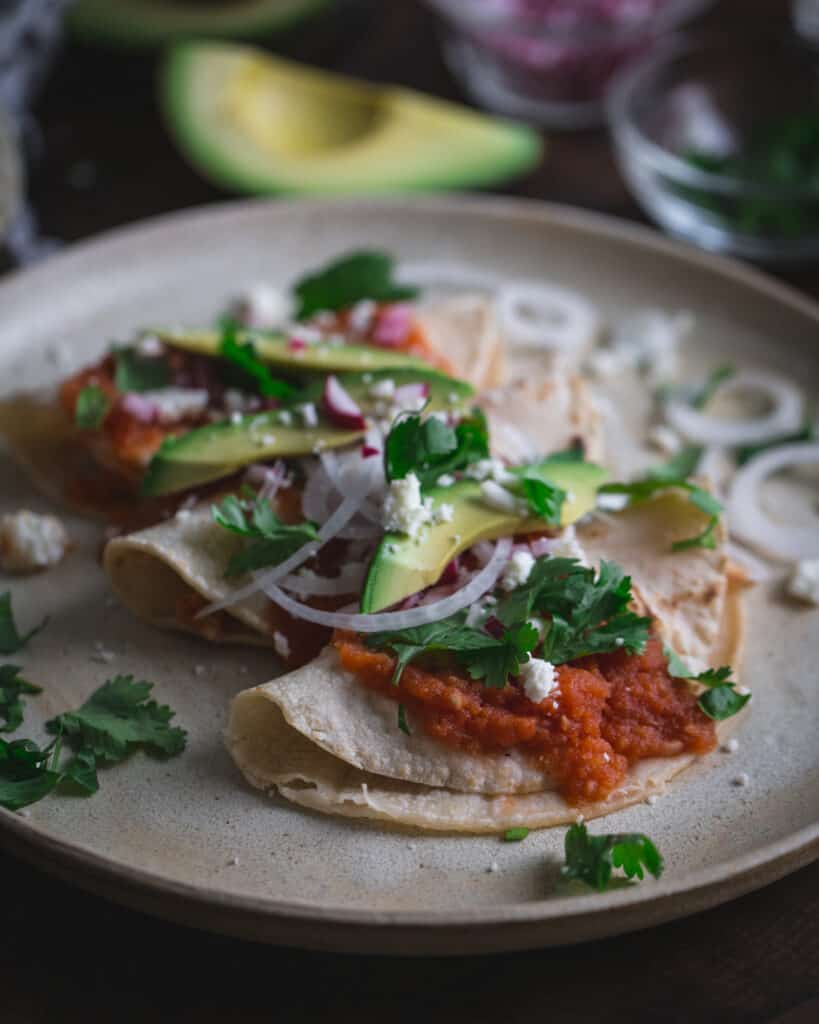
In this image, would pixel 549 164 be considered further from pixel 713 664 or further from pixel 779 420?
pixel 713 664

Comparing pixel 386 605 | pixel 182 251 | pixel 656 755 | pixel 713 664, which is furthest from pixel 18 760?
pixel 182 251

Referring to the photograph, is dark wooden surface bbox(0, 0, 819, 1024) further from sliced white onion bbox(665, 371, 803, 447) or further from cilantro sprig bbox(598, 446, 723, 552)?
sliced white onion bbox(665, 371, 803, 447)

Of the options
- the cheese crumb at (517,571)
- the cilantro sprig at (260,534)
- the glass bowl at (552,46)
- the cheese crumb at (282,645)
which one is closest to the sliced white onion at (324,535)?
the cilantro sprig at (260,534)

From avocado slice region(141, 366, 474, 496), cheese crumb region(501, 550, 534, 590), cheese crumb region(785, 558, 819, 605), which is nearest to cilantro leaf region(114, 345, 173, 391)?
avocado slice region(141, 366, 474, 496)

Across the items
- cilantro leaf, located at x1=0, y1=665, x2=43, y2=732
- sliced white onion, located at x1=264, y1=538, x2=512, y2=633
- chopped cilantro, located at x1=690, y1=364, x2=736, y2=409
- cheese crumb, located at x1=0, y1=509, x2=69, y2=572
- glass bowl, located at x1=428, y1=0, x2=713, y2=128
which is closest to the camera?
sliced white onion, located at x1=264, y1=538, x2=512, y2=633

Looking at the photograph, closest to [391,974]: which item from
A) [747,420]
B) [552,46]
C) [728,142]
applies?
[747,420]

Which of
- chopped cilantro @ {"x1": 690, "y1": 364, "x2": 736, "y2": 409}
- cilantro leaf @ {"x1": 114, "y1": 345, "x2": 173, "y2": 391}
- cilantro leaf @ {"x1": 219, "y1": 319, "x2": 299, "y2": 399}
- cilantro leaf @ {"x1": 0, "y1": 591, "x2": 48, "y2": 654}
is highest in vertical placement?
chopped cilantro @ {"x1": 690, "y1": 364, "x2": 736, "y2": 409}

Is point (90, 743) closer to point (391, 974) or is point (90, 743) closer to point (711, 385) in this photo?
point (391, 974)

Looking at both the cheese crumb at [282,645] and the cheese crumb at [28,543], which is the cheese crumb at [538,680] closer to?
the cheese crumb at [282,645]
